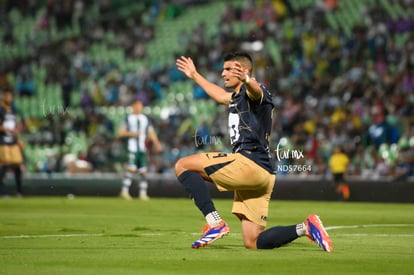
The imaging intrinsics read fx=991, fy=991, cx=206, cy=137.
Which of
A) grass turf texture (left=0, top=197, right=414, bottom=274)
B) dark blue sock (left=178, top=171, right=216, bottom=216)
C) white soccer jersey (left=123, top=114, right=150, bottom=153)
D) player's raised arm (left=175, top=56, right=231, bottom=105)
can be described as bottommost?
grass turf texture (left=0, top=197, right=414, bottom=274)

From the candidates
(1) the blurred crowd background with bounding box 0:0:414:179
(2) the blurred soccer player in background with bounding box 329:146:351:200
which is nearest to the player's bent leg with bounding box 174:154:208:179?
(2) the blurred soccer player in background with bounding box 329:146:351:200

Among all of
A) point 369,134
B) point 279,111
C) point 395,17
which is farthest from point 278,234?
point 395,17

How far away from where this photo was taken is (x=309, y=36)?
96.5 feet

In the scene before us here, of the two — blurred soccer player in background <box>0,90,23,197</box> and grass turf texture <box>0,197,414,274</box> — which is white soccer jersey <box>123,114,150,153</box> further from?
grass turf texture <box>0,197,414,274</box>

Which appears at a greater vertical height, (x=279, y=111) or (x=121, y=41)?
(x=121, y=41)

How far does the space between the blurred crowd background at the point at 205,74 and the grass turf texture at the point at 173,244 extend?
→ 6.04 meters

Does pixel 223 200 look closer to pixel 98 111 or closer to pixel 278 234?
pixel 98 111

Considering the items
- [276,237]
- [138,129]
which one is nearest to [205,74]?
[138,129]

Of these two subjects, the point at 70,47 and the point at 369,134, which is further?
the point at 70,47

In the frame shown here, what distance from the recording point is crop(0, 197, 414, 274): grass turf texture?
8594mm

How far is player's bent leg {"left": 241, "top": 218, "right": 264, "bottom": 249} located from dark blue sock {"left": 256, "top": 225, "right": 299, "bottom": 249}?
6 centimetres

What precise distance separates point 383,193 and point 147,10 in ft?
58.9

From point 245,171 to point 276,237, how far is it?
76 cm

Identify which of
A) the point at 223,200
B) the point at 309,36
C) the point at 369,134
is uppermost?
the point at 309,36
